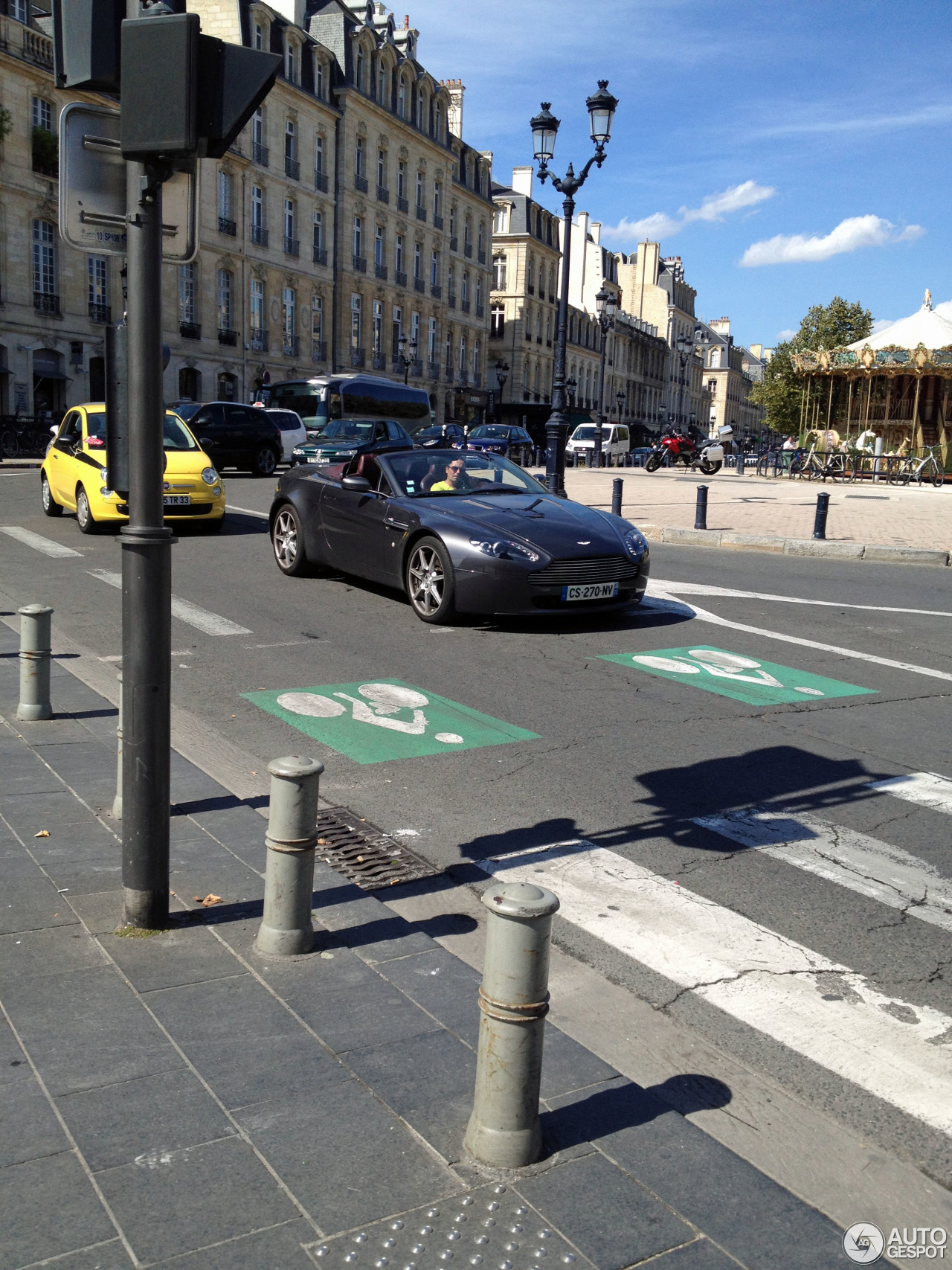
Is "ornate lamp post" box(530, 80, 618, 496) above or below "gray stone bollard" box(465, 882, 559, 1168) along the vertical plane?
above

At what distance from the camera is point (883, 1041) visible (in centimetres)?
325

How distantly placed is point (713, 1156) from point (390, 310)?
63.8 metres

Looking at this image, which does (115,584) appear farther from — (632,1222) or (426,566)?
(632,1222)

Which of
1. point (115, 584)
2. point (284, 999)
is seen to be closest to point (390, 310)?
point (115, 584)

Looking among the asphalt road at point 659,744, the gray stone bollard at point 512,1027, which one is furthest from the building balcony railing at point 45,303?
the gray stone bollard at point 512,1027

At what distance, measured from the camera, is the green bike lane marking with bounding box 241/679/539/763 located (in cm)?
605

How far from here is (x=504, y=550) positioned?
351 inches

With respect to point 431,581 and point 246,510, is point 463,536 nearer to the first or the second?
point 431,581

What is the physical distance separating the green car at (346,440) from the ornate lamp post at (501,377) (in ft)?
129

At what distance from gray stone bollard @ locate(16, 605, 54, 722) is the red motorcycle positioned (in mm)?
33774

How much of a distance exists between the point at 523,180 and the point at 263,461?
216 feet

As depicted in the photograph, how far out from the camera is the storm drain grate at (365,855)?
4.29 metres

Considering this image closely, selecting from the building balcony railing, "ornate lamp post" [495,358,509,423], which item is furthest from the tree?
the building balcony railing

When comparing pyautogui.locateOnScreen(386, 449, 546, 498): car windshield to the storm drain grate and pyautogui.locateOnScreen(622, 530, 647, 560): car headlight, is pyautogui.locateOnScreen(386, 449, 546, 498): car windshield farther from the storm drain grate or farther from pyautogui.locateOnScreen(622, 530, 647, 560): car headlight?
the storm drain grate
